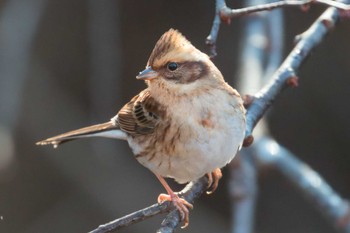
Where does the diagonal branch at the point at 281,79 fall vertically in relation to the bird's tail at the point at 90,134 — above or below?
above

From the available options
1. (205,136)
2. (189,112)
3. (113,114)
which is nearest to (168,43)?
(189,112)

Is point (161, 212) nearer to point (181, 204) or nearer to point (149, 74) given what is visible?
point (181, 204)

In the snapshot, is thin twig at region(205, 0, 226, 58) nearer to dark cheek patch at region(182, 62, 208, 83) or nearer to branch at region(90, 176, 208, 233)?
dark cheek patch at region(182, 62, 208, 83)

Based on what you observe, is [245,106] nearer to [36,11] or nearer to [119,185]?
[36,11]

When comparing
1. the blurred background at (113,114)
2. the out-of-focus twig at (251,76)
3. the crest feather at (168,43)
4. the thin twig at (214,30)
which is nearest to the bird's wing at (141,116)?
the crest feather at (168,43)

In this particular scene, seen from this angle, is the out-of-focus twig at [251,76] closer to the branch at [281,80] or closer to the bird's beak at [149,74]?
the branch at [281,80]

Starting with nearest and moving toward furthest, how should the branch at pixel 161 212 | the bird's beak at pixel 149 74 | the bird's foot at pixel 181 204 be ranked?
the branch at pixel 161 212 < the bird's foot at pixel 181 204 < the bird's beak at pixel 149 74
